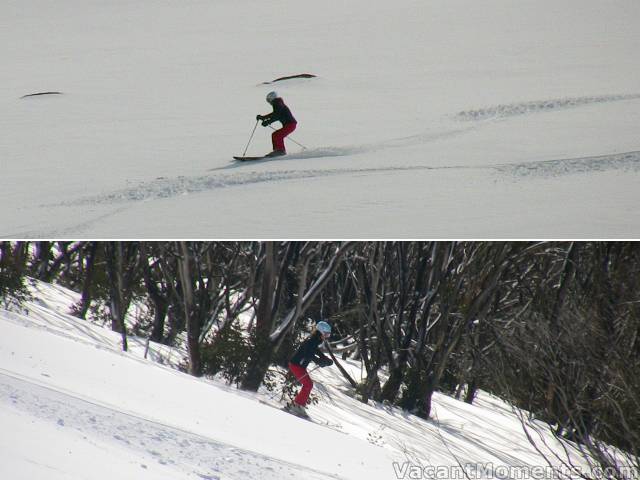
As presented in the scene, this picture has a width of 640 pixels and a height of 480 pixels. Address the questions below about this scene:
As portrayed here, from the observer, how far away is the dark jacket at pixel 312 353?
7.12 m

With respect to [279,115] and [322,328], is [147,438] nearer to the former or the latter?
[279,115]

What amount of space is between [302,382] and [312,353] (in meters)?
0.50

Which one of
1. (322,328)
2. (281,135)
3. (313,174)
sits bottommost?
(322,328)

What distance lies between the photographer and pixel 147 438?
15.4ft

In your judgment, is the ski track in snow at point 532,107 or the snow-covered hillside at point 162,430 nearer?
the snow-covered hillside at point 162,430

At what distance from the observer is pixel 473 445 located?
8758 mm

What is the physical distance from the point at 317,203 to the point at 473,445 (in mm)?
4742

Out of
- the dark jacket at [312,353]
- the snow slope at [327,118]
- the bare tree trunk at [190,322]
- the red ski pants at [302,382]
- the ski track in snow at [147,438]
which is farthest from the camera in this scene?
the bare tree trunk at [190,322]

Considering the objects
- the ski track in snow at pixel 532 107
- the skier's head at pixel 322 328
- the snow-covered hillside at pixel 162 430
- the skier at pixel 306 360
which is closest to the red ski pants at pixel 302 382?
the skier at pixel 306 360

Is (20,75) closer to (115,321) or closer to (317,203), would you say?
(317,203)

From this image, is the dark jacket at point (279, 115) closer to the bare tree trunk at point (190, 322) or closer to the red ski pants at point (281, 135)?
the red ski pants at point (281, 135)

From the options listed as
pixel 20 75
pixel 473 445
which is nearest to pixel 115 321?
pixel 473 445

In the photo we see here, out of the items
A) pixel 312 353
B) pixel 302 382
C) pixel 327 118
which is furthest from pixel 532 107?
pixel 302 382

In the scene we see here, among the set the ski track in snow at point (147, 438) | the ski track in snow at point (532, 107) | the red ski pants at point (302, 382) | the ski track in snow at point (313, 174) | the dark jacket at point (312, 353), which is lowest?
the ski track in snow at point (147, 438)
